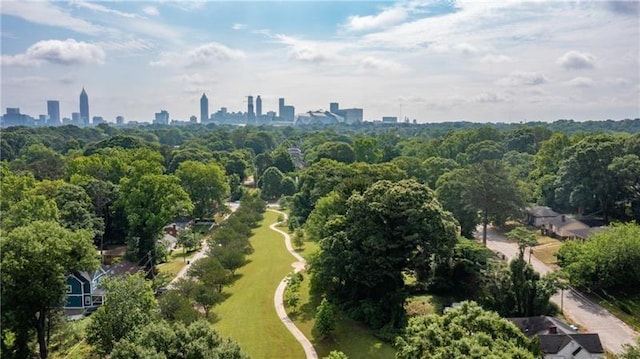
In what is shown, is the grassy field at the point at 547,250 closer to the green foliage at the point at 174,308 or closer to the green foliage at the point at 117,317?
the green foliage at the point at 174,308

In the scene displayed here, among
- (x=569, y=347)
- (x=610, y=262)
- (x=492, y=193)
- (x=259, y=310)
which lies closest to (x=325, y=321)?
(x=259, y=310)

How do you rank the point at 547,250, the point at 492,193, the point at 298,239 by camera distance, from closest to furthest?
the point at 547,250
the point at 492,193
the point at 298,239

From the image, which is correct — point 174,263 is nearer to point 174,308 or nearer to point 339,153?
point 174,308

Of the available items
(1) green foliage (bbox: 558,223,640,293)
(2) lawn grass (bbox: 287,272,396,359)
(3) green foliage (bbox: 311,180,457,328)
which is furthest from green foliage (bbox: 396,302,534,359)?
(1) green foliage (bbox: 558,223,640,293)

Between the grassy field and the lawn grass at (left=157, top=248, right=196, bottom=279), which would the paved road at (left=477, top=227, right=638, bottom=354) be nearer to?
the grassy field

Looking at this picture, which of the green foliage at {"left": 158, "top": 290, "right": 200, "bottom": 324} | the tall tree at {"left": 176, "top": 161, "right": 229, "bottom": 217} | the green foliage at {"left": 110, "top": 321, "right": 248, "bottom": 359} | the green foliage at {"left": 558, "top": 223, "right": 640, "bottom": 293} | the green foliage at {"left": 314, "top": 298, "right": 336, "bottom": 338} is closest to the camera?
the green foliage at {"left": 110, "top": 321, "right": 248, "bottom": 359}

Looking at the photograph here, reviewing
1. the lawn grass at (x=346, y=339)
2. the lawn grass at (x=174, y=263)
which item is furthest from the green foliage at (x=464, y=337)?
the lawn grass at (x=174, y=263)

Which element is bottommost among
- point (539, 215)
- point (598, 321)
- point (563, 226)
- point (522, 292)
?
point (598, 321)
